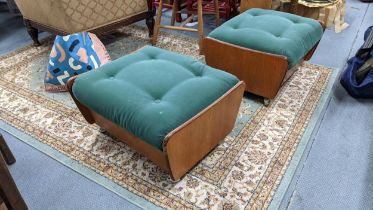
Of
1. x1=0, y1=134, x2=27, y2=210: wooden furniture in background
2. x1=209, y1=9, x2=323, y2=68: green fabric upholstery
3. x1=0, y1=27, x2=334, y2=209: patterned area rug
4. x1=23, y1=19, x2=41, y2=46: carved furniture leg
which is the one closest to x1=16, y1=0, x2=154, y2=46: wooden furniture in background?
x1=23, y1=19, x2=41, y2=46: carved furniture leg

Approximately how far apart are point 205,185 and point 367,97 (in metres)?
1.19

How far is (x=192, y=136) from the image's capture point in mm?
1135

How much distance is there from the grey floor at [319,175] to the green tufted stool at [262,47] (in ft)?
1.28

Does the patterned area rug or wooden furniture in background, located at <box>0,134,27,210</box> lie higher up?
wooden furniture in background, located at <box>0,134,27,210</box>

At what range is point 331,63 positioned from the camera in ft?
6.86

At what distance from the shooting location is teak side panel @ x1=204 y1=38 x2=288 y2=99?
4.96 ft

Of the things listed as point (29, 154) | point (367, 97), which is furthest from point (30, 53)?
point (367, 97)

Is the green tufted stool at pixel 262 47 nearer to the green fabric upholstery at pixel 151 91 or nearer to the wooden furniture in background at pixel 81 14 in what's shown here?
the green fabric upholstery at pixel 151 91

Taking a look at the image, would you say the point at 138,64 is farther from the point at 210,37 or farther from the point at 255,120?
the point at 255,120

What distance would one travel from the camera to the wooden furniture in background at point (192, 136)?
1.07m

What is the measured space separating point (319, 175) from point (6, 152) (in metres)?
1.47

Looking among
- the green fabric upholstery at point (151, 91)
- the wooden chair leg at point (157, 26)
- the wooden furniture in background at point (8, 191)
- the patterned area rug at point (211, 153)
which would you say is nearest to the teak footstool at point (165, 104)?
the green fabric upholstery at point (151, 91)

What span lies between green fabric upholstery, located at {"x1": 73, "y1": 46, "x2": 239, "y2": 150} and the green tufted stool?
347mm

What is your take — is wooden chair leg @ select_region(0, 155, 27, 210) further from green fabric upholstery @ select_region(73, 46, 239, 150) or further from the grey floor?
green fabric upholstery @ select_region(73, 46, 239, 150)
